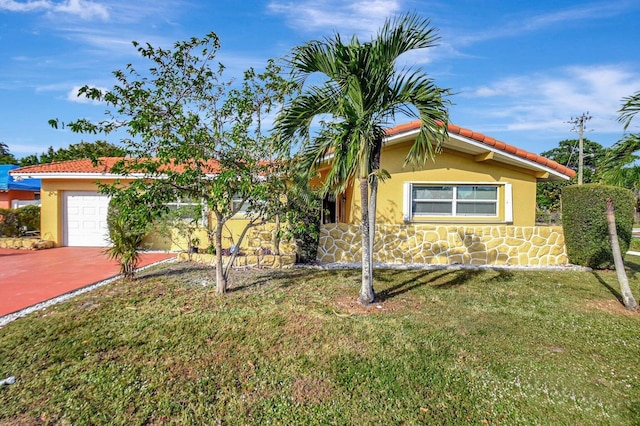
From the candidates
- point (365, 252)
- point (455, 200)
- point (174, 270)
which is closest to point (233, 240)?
point (174, 270)

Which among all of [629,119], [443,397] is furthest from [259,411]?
[629,119]

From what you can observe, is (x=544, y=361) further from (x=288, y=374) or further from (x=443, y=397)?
(x=288, y=374)

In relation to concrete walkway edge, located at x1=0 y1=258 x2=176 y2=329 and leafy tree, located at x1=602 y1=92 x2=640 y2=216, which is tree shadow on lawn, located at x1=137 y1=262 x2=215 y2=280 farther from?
leafy tree, located at x1=602 y1=92 x2=640 y2=216

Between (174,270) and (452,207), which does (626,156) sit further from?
(174,270)

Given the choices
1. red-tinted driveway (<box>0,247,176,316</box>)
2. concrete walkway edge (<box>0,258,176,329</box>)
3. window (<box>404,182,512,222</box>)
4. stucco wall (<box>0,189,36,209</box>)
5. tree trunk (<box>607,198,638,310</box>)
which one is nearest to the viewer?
concrete walkway edge (<box>0,258,176,329</box>)

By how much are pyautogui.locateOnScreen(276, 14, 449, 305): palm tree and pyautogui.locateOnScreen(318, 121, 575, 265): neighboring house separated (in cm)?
467

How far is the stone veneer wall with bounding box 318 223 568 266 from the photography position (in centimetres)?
1129

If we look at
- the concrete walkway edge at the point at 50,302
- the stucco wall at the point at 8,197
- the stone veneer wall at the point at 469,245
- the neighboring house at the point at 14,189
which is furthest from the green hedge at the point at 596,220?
the stucco wall at the point at 8,197

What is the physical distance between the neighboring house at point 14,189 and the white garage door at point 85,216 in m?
5.17

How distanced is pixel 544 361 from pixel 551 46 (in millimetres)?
12277

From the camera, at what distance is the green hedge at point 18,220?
15680 mm

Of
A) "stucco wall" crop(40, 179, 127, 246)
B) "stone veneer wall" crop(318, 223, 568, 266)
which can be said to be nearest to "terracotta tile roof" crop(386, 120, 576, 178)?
"stone veneer wall" crop(318, 223, 568, 266)

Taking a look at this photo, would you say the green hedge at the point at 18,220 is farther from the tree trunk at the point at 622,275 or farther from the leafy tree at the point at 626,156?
the leafy tree at the point at 626,156

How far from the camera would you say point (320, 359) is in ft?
14.6
